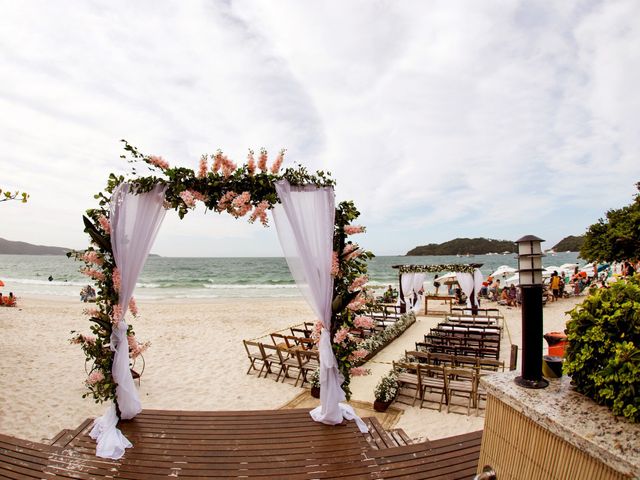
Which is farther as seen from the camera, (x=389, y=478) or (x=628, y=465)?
(x=389, y=478)

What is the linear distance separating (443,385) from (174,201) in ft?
18.6

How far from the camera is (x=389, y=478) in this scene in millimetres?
3412

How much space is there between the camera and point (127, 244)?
15.0 ft

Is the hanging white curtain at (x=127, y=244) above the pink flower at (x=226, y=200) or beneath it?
beneath

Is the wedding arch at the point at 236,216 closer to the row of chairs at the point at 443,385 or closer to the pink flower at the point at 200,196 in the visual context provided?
the pink flower at the point at 200,196

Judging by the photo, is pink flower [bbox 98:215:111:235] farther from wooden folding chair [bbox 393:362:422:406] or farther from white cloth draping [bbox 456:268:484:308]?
white cloth draping [bbox 456:268:484:308]

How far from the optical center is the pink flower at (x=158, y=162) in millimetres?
4420

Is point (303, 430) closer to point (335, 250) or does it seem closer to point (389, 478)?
point (389, 478)

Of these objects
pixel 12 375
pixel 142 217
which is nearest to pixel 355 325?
pixel 142 217

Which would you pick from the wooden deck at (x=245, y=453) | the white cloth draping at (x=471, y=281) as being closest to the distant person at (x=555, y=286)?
the white cloth draping at (x=471, y=281)

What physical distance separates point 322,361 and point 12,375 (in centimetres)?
803

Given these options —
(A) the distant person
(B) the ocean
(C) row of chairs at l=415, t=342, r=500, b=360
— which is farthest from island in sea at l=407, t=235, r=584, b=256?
(C) row of chairs at l=415, t=342, r=500, b=360

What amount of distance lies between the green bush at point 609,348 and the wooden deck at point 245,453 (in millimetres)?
1749

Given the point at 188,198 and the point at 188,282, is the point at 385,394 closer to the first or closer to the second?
the point at 188,198
